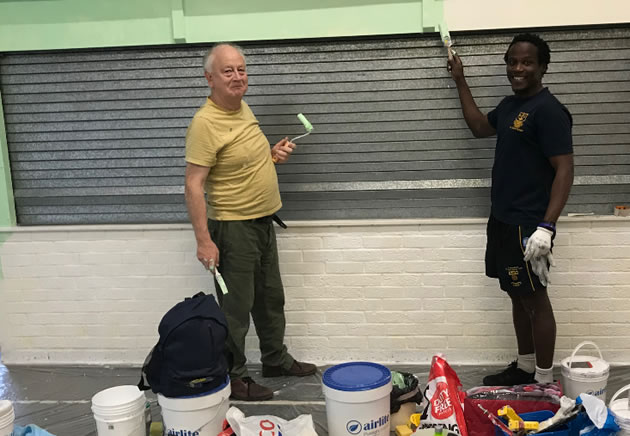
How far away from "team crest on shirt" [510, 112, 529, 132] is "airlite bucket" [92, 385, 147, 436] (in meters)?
2.03

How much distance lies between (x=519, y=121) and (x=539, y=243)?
0.56m

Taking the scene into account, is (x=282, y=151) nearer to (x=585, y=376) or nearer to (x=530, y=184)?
(x=530, y=184)

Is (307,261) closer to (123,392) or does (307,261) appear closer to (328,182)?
(328,182)

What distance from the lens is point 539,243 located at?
2.53 meters

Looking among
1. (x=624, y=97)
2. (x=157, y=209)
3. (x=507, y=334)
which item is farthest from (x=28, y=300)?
(x=624, y=97)

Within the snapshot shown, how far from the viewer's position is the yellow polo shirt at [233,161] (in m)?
2.68

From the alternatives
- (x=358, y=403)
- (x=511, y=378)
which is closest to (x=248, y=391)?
(x=358, y=403)

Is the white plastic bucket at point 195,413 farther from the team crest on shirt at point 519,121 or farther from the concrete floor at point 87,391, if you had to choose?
the team crest on shirt at point 519,121

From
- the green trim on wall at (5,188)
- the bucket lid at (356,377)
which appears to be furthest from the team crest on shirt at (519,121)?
the green trim on wall at (5,188)

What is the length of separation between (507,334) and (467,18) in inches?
66.8

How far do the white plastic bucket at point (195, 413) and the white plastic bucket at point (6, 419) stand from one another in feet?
2.00

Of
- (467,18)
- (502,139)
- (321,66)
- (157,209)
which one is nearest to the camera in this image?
(502,139)

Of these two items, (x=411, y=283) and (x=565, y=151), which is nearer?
(x=565, y=151)

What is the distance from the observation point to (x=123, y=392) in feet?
8.28
